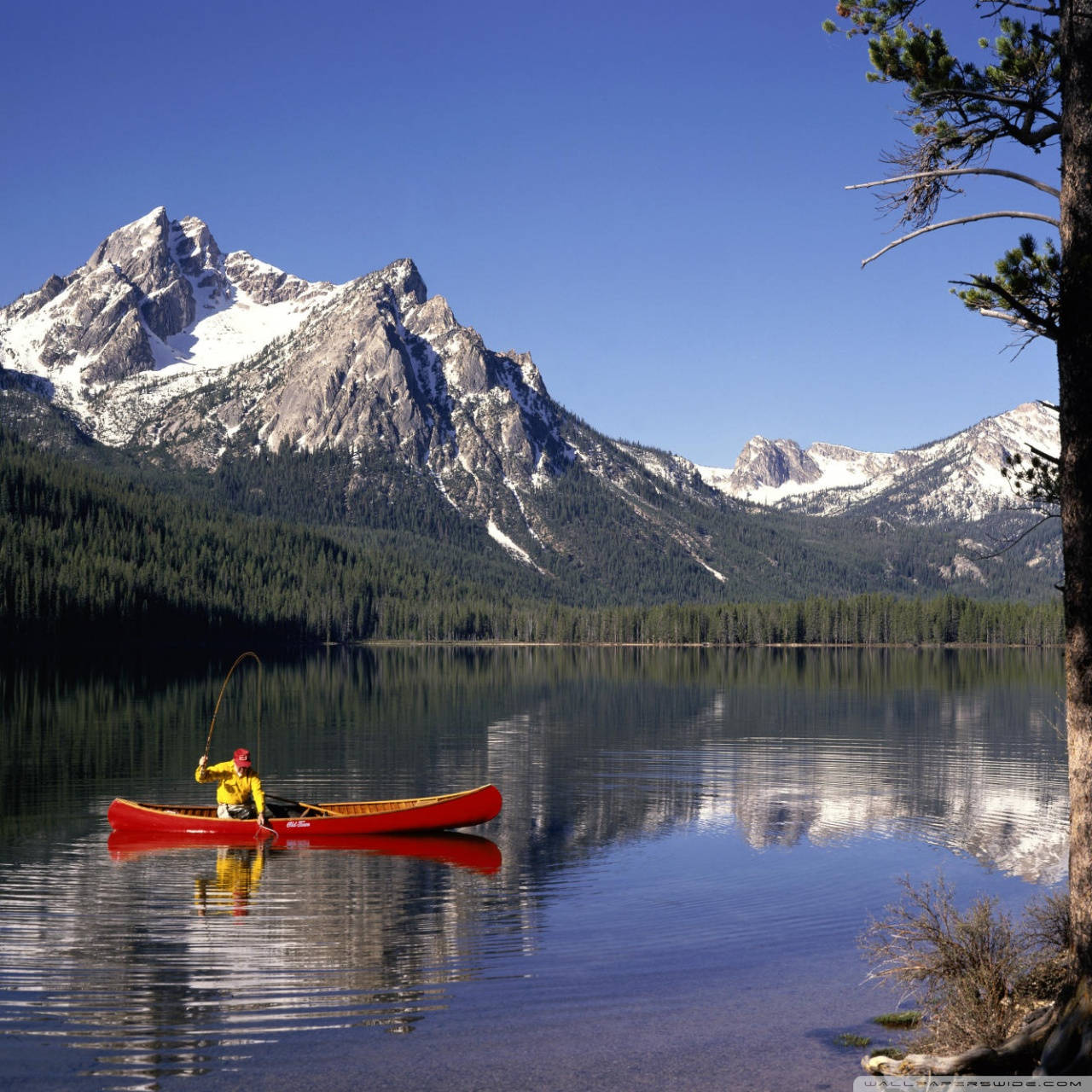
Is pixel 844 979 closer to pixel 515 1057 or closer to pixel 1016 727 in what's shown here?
pixel 515 1057

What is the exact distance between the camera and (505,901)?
28.9 m

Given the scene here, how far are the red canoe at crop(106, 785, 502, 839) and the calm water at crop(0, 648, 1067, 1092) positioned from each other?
0.93 meters

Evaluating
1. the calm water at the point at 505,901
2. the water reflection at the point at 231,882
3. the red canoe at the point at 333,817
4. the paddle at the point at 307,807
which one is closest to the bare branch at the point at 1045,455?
the calm water at the point at 505,901

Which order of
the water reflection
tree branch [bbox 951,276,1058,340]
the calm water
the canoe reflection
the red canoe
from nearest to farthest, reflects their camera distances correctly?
1. tree branch [bbox 951,276,1058,340]
2. the calm water
3. the water reflection
4. the canoe reflection
5. the red canoe

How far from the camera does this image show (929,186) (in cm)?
1672

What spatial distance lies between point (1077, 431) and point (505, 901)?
62.6ft

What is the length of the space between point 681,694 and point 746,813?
61.5 m

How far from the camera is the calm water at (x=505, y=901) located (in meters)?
17.6

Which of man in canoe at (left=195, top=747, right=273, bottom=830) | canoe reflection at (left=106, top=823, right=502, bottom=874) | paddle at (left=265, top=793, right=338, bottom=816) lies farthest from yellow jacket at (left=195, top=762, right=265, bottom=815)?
canoe reflection at (left=106, top=823, right=502, bottom=874)

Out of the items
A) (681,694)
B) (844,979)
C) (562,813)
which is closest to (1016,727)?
(681,694)

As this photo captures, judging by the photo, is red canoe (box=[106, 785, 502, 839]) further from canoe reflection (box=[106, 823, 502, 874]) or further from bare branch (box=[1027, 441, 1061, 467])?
bare branch (box=[1027, 441, 1061, 467])

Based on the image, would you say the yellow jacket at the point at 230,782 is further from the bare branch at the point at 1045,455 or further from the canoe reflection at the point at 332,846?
the bare branch at the point at 1045,455

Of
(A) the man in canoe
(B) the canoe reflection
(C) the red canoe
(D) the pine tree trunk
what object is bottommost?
(B) the canoe reflection

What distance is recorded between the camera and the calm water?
693 inches
